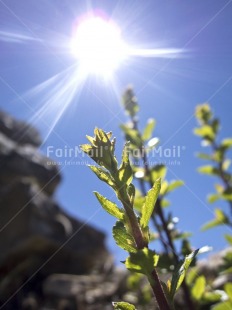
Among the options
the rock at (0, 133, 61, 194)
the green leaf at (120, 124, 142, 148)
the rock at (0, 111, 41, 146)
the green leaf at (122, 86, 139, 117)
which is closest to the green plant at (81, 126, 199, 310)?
the green leaf at (120, 124, 142, 148)

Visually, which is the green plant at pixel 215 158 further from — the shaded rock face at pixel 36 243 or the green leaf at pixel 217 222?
the shaded rock face at pixel 36 243

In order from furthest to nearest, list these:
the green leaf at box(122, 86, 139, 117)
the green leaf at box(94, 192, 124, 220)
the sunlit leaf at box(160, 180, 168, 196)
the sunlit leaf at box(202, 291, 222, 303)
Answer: the green leaf at box(122, 86, 139, 117), the sunlit leaf at box(160, 180, 168, 196), the sunlit leaf at box(202, 291, 222, 303), the green leaf at box(94, 192, 124, 220)

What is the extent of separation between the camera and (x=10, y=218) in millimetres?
10992

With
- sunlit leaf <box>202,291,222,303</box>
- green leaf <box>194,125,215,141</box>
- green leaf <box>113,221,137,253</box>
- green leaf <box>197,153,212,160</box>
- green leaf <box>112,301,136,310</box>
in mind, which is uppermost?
green leaf <box>194,125,215,141</box>

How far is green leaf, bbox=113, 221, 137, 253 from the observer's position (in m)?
1.34

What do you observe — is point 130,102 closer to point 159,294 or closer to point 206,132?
point 206,132

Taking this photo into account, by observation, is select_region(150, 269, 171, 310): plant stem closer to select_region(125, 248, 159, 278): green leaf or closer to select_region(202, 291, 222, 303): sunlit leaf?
select_region(125, 248, 159, 278): green leaf

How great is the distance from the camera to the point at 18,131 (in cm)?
2166

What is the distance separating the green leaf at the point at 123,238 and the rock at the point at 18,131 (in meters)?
19.4

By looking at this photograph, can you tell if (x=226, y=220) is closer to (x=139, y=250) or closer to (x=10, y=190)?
(x=139, y=250)

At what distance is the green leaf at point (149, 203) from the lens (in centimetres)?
134

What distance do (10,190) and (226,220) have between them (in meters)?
8.96

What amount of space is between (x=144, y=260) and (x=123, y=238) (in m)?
0.12

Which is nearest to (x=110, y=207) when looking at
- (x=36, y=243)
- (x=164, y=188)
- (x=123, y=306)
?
(x=123, y=306)
